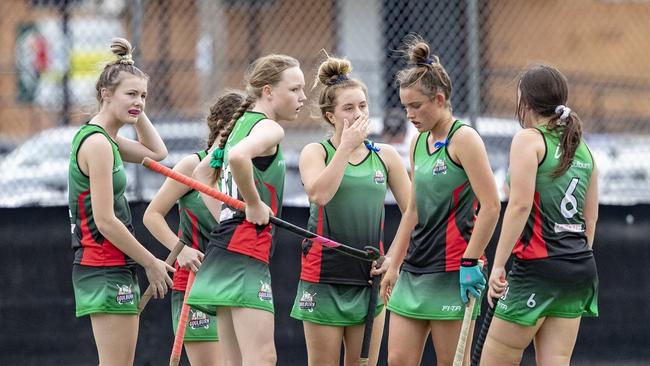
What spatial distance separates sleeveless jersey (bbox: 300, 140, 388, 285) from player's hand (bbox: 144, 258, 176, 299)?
0.76m

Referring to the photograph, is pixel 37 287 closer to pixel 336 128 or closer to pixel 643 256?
pixel 336 128

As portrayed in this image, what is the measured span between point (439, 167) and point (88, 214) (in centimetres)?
184

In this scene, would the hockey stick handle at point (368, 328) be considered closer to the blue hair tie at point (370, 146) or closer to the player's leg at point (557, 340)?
the blue hair tie at point (370, 146)

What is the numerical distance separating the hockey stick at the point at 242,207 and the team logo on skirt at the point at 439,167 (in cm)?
53

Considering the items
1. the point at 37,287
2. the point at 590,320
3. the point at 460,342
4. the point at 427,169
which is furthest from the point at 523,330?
the point at 37,287

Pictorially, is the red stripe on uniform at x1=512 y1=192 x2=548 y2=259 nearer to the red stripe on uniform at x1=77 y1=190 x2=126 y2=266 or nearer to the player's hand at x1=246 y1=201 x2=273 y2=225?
the player's hand at x1=246 y1=201 x2=273 y2=225

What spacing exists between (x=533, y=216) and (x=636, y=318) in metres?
3.05

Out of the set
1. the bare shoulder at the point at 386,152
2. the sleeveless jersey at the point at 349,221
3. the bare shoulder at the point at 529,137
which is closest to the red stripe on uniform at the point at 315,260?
the sleeveless jersey at the point at 349,221

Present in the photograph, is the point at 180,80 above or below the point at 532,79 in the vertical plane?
below

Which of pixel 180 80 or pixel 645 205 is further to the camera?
pixel 180 80

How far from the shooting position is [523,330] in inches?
223

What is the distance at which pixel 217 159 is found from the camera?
590cm

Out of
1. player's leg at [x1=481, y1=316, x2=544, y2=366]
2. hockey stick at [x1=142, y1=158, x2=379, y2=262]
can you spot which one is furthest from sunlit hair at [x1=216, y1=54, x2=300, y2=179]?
player's leg at [x1=481, y1=316, x2=544, y2=366]

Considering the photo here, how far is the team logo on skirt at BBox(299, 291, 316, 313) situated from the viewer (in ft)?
20.0
